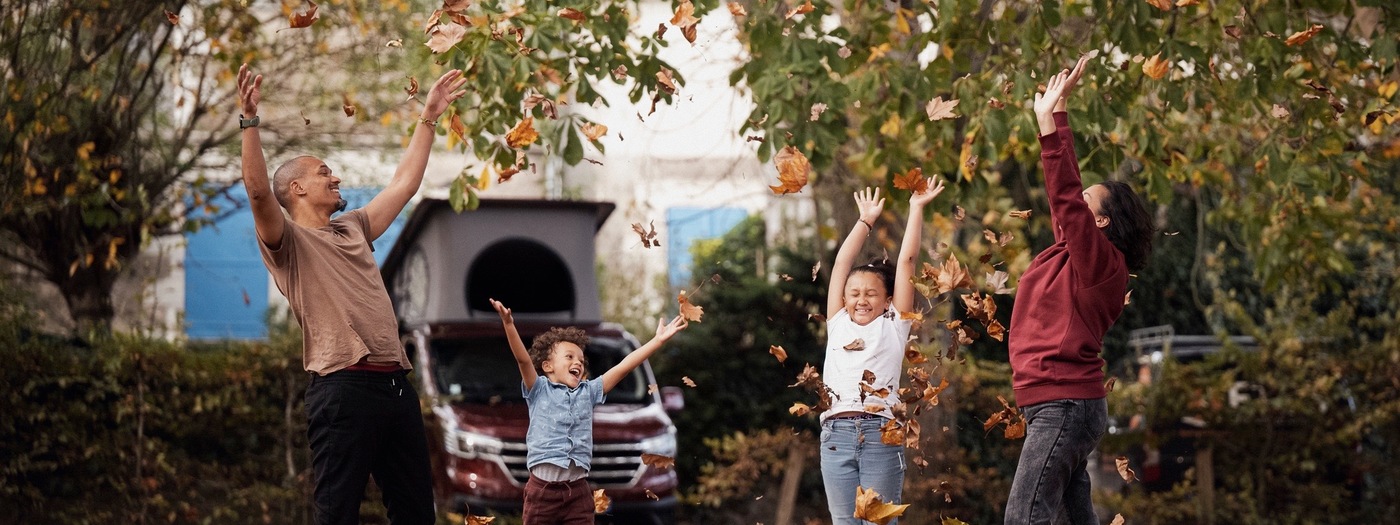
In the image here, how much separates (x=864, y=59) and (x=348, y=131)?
7.49 m

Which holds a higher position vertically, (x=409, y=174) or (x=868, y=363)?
(x=409, y=174)

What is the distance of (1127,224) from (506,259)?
25.0 feet

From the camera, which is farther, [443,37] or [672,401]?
[672,401]

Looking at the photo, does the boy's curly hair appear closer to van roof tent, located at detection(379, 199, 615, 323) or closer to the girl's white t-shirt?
the girl's white t-shirt

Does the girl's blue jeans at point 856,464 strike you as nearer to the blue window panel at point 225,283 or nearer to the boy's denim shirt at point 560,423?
the boy's denim shirt at point 560,423

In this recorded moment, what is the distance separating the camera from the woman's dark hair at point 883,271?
19.0 ft

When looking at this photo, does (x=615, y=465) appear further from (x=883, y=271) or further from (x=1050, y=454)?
(x=1050, y=454)

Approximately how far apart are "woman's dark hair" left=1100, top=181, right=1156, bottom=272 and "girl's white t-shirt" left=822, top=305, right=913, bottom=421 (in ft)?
3.55

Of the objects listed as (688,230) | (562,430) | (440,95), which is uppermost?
(688,230)

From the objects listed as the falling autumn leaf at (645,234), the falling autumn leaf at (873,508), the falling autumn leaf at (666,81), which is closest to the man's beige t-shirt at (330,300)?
the falling autumn leaf at (645,234)

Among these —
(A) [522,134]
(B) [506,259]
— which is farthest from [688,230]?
(A) [522,134]

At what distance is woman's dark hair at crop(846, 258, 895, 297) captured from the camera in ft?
19.0

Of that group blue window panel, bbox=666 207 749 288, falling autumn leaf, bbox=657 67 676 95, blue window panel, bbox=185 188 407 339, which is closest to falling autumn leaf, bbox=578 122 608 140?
falling autumn leaf, bbox=657 67 676 95

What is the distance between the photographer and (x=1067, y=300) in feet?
15.4
